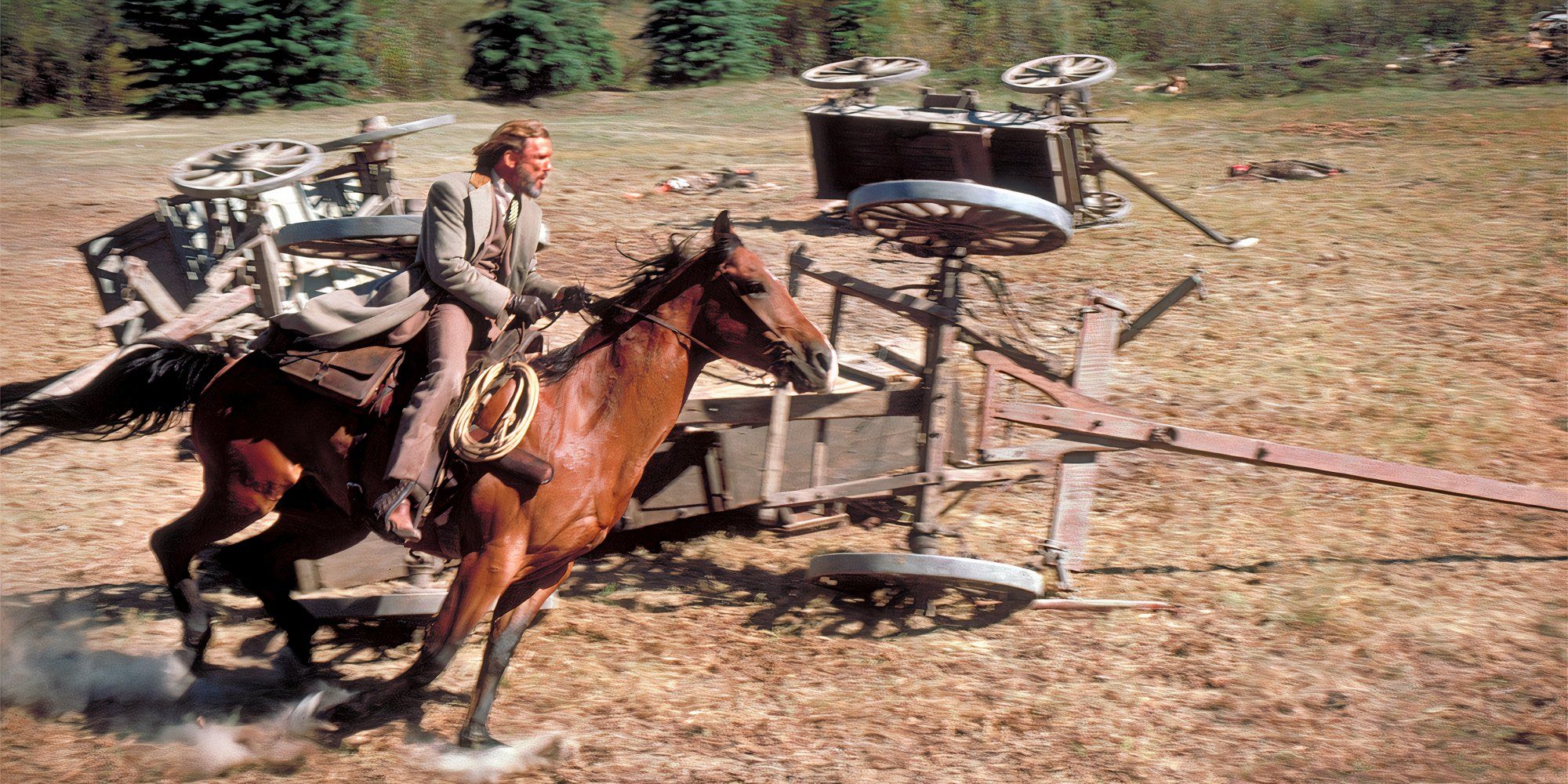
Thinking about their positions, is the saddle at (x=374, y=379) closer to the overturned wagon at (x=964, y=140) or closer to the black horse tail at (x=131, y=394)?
the black horse tail at (x=131, y=394)

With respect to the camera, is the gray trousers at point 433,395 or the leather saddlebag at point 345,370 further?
the leather saddlebag at point 345,370

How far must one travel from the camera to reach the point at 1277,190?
15.8 m

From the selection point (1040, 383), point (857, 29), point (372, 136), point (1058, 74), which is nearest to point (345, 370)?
point (1040, 383)

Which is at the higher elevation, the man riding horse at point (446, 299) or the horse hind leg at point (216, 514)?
the man riding horse at point (446, 299)

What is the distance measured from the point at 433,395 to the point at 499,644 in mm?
1186

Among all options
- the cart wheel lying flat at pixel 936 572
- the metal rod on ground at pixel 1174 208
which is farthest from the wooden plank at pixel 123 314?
the metal rod on ground at pixel 1174 208

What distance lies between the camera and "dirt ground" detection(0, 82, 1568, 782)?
5.45 metres

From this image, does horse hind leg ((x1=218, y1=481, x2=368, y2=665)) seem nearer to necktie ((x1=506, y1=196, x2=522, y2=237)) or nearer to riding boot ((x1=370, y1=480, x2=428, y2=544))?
riding boot ((x1=370, y1=480, x2=428, y2=544))

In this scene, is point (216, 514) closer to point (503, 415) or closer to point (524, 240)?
point (503, 415)

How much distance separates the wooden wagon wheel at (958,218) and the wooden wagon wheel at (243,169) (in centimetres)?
459

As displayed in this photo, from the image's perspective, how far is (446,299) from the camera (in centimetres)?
529

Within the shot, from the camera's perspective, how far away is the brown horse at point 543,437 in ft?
16.9

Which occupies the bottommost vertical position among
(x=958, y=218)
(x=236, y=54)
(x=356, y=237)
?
(x=958, y=218)

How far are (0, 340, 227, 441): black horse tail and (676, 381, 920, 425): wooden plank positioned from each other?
2559 millimetres
